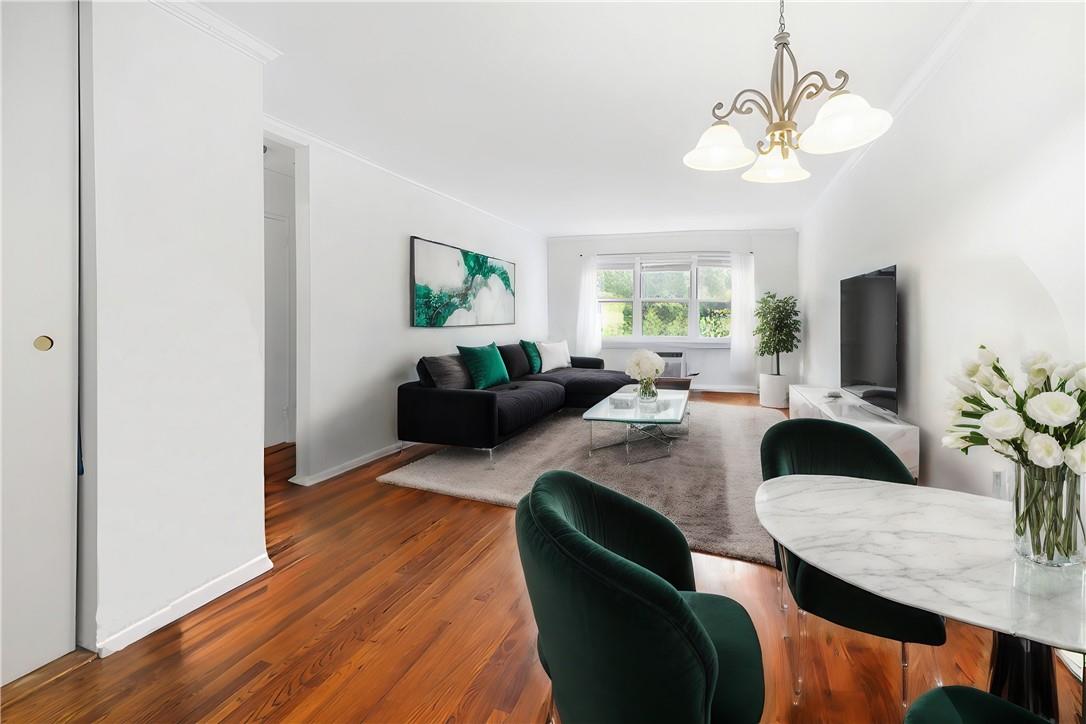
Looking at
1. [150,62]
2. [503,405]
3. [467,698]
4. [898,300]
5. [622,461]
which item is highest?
[150,62]

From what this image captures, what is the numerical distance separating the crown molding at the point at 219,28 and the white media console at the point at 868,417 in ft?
11.1

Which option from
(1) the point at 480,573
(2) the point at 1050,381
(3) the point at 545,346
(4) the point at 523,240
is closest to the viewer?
(2) the point at 1050,381

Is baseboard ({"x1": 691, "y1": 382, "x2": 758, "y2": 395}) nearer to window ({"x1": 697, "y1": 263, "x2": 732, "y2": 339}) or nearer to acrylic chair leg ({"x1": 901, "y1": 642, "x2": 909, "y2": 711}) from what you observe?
window ({"x1": 697, "y1": 263, "x2": 732, "y2": 339})

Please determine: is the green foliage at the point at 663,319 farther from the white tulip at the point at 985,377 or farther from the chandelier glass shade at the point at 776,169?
the white tulip at the point at 985,377

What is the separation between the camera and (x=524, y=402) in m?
4.49

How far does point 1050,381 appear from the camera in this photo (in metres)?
0.96

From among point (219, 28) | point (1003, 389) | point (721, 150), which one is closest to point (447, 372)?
point (219, 28)

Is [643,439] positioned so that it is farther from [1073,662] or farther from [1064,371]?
[1064,371]

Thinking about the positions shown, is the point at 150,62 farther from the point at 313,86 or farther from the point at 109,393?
the point at 109,393

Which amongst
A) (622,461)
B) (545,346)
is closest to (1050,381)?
(622,461)

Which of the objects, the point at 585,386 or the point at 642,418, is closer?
the point at 642,418

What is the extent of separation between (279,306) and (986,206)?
4944 millimetres

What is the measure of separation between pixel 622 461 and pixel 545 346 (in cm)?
286

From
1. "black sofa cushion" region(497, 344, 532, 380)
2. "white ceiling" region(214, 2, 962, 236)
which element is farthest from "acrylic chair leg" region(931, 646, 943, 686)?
"black sofa cushion" region(497, 344, 532, 380)
